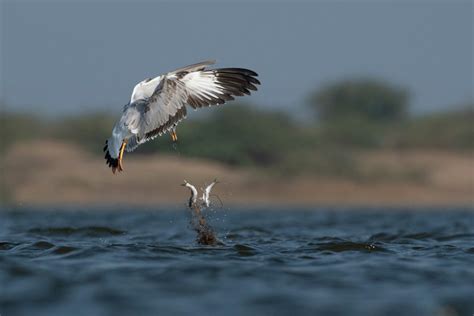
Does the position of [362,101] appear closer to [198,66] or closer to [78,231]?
A: [78,231]

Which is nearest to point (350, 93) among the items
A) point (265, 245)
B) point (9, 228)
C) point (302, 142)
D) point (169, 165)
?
point (302, 142)

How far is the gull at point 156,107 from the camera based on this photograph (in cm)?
1195

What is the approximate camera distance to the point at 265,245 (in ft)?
43.7

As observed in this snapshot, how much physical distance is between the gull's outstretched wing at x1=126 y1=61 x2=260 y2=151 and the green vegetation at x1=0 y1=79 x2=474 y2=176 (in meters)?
31.0

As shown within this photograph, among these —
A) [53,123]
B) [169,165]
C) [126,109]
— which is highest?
[53,123]

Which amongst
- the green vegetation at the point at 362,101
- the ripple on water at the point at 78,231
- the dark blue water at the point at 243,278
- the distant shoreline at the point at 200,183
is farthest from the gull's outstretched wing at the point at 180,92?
the green vegetation at the point at 362,101

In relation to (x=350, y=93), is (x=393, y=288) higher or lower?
lower

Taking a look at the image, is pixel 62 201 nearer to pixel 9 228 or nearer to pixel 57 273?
pixel 9 228

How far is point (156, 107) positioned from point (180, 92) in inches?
15.4

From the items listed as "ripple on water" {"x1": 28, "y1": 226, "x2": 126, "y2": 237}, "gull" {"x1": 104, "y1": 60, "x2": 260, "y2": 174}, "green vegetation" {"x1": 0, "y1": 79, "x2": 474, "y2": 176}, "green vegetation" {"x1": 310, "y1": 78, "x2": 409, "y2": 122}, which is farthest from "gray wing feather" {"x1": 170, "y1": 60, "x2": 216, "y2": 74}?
"green vegetation" {"x1": 310, "y1": 78, "x2": 409, "y2": 122}

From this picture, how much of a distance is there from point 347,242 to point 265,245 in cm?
107

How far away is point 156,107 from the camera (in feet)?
39.2

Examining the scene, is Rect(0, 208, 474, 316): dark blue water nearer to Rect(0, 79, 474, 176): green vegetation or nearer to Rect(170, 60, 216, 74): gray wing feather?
Rect(170, 60, 216, 74): gray wing feather

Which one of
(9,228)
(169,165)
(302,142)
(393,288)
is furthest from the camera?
(302,142)
